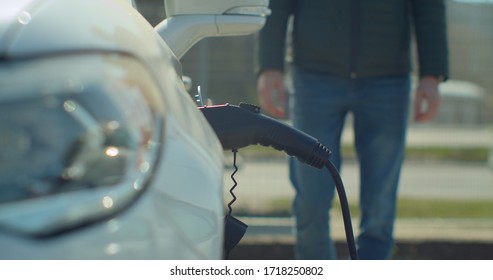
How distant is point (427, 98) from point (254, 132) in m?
2.29

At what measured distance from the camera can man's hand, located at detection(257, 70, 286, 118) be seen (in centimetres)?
386

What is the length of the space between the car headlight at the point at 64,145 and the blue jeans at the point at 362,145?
8.49 feet

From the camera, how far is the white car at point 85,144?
102 cm

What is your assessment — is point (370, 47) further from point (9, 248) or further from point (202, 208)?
point (9, 248)

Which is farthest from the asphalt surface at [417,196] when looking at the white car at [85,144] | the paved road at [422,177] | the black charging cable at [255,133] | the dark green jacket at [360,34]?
the white car at [85,144]

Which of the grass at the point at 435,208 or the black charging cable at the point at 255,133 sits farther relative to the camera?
the grass at the point at 435,208

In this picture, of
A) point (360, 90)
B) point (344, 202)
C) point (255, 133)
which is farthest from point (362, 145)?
point (255, 133)

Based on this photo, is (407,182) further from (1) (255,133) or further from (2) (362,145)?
(1) (255,133)

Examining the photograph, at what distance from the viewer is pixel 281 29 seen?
149 inches

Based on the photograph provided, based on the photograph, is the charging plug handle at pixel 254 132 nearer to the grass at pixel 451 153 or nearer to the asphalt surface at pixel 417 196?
the asphalt surface at pixel 417 196

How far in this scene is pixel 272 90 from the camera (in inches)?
153

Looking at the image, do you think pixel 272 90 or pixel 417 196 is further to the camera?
pixel 417 196

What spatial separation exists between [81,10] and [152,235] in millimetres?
296

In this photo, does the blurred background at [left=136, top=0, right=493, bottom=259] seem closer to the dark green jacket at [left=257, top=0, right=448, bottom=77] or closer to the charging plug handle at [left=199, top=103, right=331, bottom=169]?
the dark green jacket at [left=257, top=0, right=448, bottom=77]
